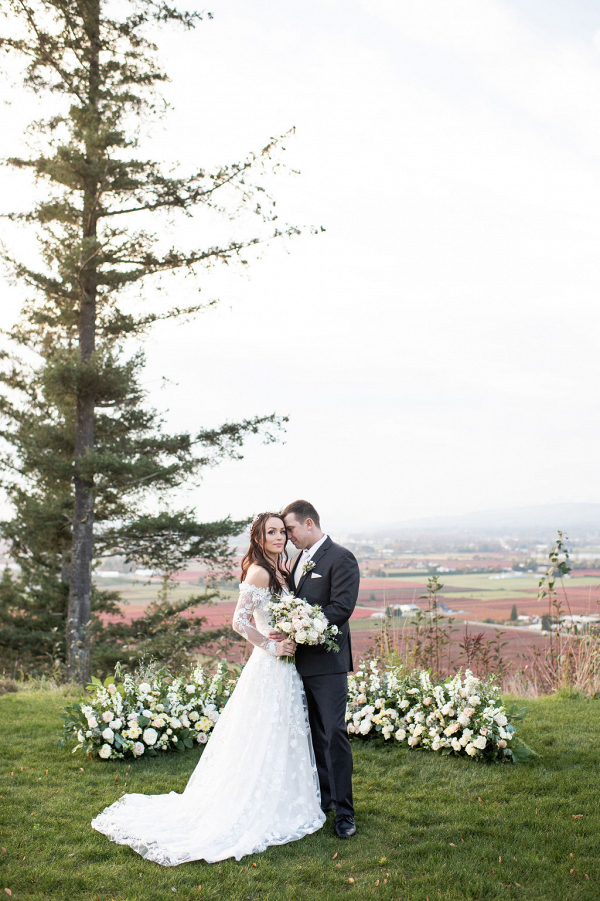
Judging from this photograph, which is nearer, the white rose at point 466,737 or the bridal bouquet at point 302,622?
the bridal bouquet at point 302,622

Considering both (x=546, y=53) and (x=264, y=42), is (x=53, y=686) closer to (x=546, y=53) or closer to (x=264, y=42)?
(x=264, y=42)

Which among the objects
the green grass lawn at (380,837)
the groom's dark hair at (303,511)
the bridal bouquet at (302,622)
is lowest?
the green grass lawn at (380,837)

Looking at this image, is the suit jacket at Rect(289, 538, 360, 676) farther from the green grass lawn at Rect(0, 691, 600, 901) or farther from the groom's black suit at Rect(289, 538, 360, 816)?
the green grass lawn at Rect(0, 691, 600, 901)

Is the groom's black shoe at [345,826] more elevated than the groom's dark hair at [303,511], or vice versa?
the groom's dark hair at [303,511]

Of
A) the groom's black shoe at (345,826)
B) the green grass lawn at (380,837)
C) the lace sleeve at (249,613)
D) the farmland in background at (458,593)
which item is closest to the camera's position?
the green grass lawn at (380,837)

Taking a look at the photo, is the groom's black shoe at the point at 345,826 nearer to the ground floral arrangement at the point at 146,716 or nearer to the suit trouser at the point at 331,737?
the suit trouser at the point at 331,737

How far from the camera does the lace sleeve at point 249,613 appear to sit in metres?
4.77

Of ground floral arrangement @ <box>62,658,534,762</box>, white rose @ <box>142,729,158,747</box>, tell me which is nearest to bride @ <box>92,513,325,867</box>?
white rose @ <box>142,729,158,747</box>

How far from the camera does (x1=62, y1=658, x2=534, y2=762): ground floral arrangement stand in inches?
226

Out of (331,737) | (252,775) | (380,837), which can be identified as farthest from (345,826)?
(252,775)

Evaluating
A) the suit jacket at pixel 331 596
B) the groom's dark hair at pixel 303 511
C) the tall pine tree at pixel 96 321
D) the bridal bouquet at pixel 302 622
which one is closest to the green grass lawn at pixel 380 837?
the suit jacket at pixel 331 596

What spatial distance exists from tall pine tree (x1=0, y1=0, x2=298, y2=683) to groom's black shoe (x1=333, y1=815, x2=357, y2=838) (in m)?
7.73

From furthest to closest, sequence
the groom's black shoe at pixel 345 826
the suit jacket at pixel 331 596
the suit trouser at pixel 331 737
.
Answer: the suit jacket at pixel 331 596 < the suit trouser at pixel 331 737 < the groom's black shoe at pixel 345 826

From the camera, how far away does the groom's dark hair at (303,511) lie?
16.0ft
